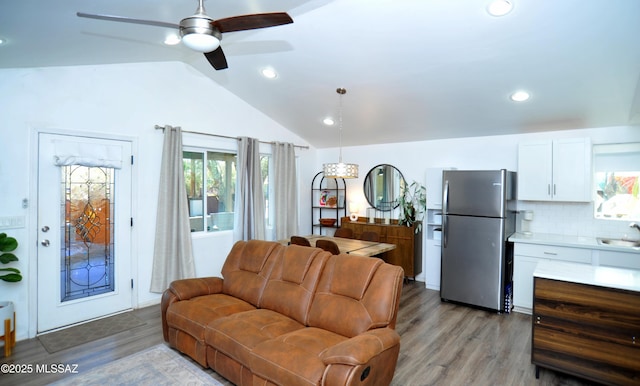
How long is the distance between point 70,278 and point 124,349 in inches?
48.0

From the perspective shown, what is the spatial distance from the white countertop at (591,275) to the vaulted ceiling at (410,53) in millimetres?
1705

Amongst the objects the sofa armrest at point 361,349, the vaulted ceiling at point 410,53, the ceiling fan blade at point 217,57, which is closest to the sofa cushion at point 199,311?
the sofa armrest at point 361,349

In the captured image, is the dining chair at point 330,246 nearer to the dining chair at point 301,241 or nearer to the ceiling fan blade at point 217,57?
the dining chair at point 301,241

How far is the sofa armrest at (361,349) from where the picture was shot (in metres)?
1.86

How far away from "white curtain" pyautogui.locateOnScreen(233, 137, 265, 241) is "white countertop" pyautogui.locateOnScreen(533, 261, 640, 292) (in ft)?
12.3

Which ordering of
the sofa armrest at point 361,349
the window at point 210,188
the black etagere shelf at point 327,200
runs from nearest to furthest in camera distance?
the sofa armrest at point 361,349 < the window at point 210,188 < the black etagere shelf at point 327,200

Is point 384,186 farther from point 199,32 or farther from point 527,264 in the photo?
point 199,32

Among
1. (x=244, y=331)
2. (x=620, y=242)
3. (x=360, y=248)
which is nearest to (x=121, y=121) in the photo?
(x=244, y=331)

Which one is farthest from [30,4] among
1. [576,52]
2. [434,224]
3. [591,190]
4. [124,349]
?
[591,190]

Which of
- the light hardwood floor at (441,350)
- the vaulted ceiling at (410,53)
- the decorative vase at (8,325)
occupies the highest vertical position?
the vaulted ceiling at (410,53)

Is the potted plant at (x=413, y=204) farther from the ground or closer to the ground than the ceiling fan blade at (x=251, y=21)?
closer to the ground

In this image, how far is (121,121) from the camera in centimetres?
401

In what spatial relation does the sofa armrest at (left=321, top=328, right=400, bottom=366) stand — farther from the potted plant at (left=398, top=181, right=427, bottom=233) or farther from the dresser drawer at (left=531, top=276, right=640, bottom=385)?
the potted plant at (left=398, top=181, right=427, bottom=233)

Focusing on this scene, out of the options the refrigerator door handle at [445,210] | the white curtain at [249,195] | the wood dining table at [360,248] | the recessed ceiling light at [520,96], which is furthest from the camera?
the white curtain at [249,195]
